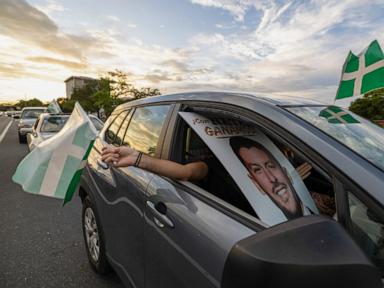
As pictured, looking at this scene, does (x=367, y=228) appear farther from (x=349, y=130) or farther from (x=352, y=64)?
(x=352, y=64)

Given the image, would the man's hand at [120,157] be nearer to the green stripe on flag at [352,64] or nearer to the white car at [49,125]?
the green stripe on flag at [352,64]

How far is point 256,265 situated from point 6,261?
3107 millimetres

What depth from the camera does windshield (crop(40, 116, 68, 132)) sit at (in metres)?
7.63

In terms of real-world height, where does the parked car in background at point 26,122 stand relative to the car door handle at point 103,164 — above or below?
below

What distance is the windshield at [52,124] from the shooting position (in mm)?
7634

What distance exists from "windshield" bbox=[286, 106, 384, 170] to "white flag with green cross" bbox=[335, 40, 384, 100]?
8.62 ft

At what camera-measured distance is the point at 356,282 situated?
29.7 inches

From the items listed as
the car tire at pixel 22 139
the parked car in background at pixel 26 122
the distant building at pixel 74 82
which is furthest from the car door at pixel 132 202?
the distant building at pixel 74 82

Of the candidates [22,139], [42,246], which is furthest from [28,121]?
[42,246]

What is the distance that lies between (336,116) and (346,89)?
2.87 m

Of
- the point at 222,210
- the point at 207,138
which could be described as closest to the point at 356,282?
the point at 222,210

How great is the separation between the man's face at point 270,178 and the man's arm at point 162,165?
34 cm

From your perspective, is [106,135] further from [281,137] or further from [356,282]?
[356,282]

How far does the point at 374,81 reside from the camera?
3.92 meters
